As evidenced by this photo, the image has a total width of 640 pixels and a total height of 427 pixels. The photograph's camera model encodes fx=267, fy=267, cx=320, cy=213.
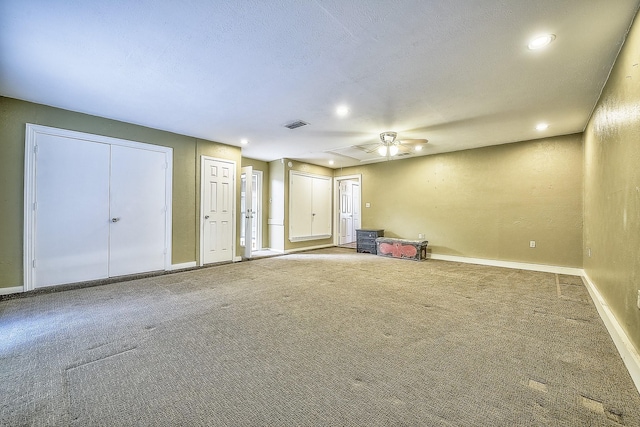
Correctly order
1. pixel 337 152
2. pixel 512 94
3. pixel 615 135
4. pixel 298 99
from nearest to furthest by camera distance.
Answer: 1. pixel 615 135
2. pixel 512 94
3. pixel 298 99
4. pixel 337 152

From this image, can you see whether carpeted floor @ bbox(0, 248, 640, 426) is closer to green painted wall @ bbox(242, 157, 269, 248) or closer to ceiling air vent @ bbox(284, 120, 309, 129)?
ceiling air vent @ bbox(284, 120, 309, 129)

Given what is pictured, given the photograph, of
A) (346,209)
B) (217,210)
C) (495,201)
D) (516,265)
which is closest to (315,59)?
(217,210)

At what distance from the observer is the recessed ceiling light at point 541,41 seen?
2.17m

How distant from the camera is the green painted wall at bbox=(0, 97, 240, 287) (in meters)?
3.43

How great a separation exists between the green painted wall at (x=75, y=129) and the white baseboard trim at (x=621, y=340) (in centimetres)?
571

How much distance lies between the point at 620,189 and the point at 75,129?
653 centimetres

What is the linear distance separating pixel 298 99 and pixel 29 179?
3.75m

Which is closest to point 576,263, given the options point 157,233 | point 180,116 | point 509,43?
point 509,43

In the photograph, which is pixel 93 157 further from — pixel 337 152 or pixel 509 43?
pixel 509 43

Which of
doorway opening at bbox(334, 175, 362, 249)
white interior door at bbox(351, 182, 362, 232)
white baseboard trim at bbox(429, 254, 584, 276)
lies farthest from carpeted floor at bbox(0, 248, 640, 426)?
white interior door at bbox(351, 182, 362, 232)

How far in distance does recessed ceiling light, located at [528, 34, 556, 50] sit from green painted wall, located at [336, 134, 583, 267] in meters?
3.64

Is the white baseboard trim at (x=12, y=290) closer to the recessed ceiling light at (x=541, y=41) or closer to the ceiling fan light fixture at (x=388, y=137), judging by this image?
the ceiling fan light fixture at (x=388, y=137)

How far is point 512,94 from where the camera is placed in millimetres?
3207

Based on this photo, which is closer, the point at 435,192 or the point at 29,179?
the point at 29,179
